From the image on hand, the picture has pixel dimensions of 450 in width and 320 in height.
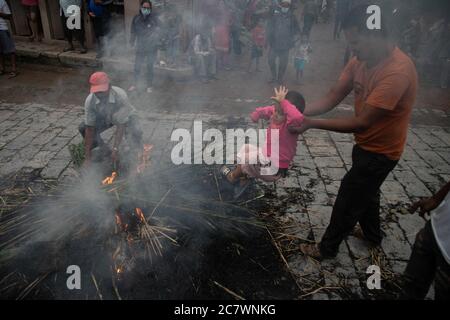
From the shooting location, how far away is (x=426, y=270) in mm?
2766

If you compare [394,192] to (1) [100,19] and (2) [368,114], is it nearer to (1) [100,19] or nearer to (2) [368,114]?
(2) [368,114]

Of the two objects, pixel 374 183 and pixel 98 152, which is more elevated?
pixel 374 183

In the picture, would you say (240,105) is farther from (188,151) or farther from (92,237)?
(92,237)

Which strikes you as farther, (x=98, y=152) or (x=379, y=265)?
(x=98, y=152)

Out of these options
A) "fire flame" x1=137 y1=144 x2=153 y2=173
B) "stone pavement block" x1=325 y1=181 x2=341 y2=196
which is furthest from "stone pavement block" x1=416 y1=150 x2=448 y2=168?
"fire flame" x1=137 y1=144 x2=153 y2=173

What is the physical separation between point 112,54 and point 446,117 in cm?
1017

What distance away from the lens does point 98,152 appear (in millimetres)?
5625

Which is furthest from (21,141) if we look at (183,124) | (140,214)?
(140,214)

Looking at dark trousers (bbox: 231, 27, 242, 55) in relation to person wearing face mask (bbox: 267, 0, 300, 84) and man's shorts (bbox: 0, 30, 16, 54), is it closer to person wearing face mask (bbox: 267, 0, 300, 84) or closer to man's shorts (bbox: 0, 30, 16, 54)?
person wearing face mask (bbox: 267, 0, 300, 84)

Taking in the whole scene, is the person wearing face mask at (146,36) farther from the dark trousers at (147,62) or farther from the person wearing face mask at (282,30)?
the person wearing face mask at (282,30)

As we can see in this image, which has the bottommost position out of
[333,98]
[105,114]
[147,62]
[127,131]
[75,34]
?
[127,131]

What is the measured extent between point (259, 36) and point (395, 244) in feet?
27.1
